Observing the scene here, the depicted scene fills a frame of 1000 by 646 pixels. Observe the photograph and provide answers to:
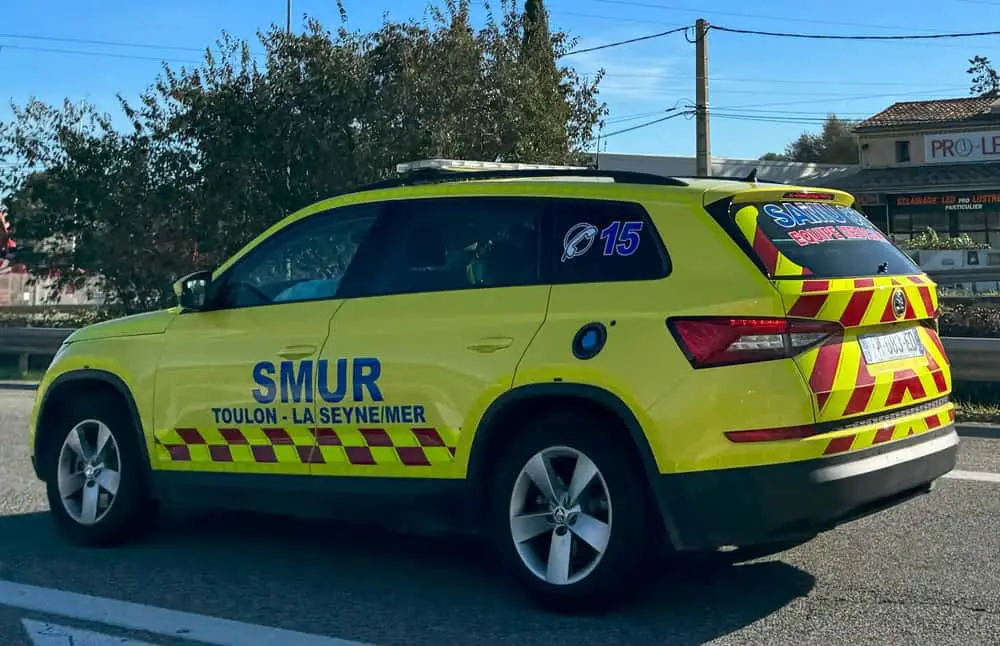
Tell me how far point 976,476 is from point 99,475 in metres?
5.45

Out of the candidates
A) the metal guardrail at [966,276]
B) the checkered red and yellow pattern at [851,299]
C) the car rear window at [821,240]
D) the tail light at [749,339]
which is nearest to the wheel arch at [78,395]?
the tail light at [749,339]

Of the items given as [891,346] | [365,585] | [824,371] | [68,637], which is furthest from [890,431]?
[68,637]

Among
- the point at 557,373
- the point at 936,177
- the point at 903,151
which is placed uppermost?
the point at 903,151

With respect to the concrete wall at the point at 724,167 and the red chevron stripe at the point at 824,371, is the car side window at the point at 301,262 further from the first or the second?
the concrete wall at the point at 724,167

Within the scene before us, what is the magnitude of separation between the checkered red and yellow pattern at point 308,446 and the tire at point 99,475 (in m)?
0.30

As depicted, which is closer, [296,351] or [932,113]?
[296,351]

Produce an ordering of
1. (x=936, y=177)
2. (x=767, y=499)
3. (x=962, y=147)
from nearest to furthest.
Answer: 1. (x=767, y=499)
2. (x=936, y=177)
3. (x=962, y=147)

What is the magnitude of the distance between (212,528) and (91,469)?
0.81 meters

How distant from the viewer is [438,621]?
182 inches

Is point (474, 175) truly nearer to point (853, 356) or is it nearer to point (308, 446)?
point (308, 446)

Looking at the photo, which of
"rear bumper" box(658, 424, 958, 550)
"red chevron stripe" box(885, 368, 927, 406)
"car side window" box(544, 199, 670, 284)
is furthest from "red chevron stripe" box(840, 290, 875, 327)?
"car side window" box(544, 199, 670, 284)

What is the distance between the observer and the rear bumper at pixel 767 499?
13.6 ft

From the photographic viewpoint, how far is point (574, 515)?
4.55 m

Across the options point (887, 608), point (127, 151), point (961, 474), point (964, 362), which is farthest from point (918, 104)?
point (887, 608)
